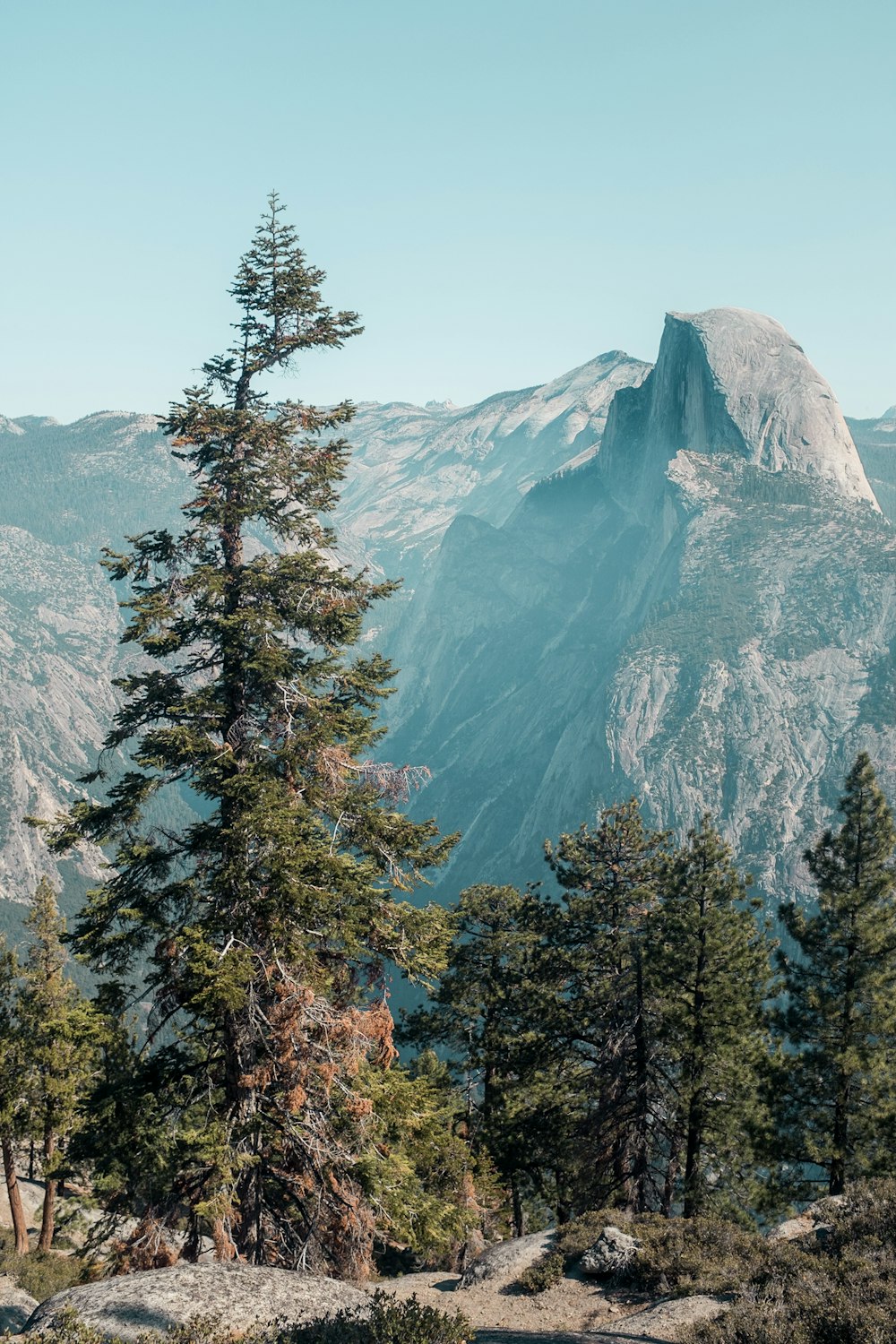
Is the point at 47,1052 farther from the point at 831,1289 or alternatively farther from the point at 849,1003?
the point at 831,1289

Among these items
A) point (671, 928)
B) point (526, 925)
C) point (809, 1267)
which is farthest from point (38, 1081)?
point (809, 1267)

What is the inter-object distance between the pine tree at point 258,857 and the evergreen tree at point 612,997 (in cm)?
1585

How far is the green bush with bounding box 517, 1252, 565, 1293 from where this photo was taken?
74.8ft

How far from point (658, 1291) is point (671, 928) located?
34.7ft

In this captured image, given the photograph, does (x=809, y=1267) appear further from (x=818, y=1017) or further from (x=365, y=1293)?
(x=818, y=1017)

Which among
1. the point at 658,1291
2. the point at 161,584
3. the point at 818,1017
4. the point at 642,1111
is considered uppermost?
the point at 161,584

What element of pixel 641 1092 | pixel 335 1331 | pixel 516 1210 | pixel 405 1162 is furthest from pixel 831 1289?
pixel 516 1210

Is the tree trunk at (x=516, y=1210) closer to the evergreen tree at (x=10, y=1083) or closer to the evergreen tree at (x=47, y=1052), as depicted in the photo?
the evergreen tree at (x=47, y=1052)

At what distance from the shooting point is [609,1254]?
22.5 m

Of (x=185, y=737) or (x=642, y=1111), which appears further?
(x=642, y=1111)

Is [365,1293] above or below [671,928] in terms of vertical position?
below

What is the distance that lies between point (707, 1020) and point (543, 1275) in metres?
9.33

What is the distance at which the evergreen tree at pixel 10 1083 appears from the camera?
3173 centimetres

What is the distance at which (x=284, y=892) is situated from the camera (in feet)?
50.4
